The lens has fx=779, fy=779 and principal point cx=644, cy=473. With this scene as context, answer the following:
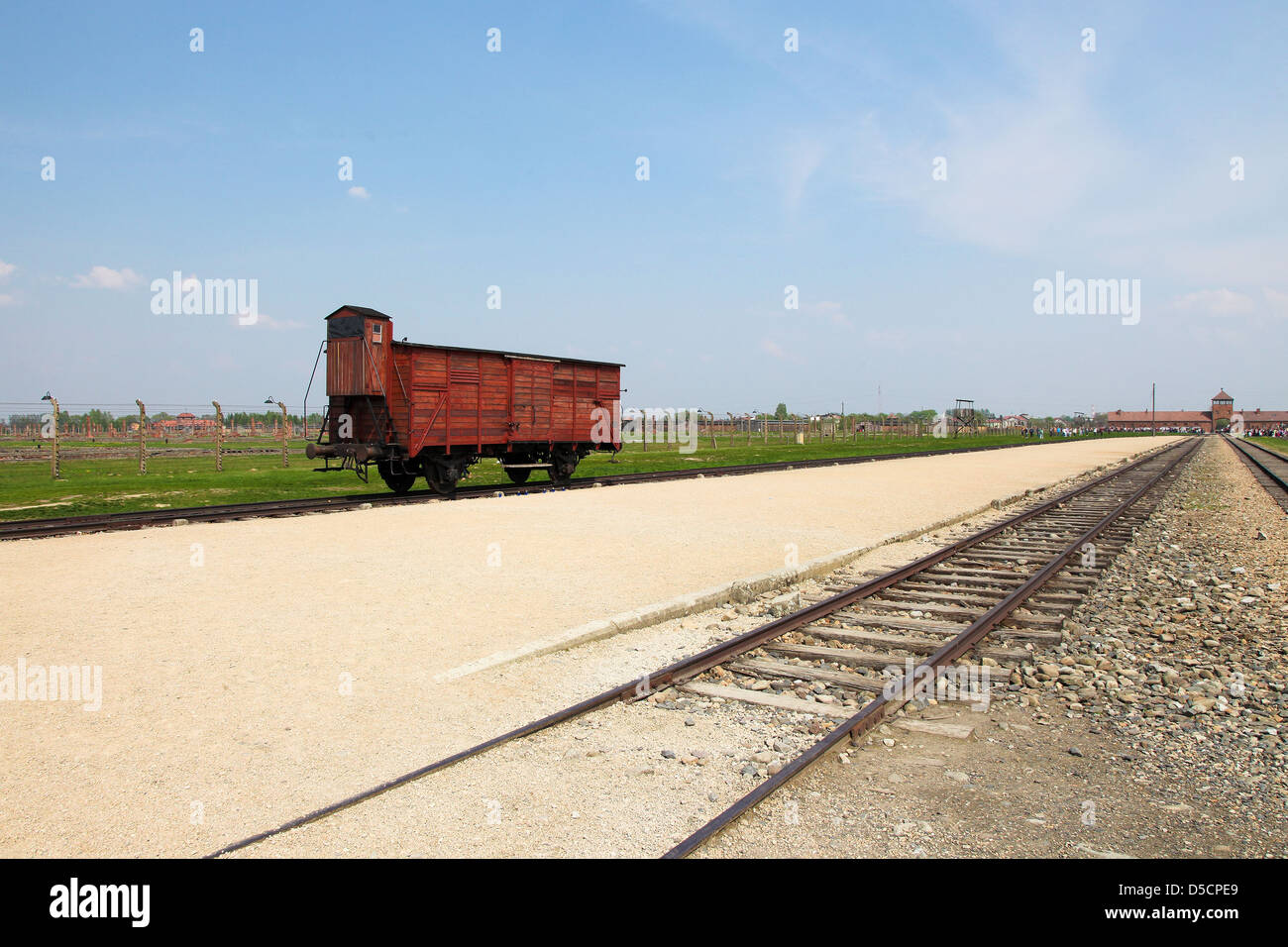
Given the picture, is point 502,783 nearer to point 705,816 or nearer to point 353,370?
point 705,816

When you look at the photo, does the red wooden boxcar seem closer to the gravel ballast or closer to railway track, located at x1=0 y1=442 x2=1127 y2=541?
railway track, located at x1=0 y1=442 x2=1127 y2=541

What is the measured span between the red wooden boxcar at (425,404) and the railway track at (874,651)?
1197cm

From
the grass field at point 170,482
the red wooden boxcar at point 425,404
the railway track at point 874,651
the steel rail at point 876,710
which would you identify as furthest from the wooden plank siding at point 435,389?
the steel rail at point 876,710

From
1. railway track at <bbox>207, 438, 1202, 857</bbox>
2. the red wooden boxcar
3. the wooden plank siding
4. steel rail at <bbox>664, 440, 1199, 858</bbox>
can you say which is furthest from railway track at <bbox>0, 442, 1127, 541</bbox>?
steel rail at <bbox>664, 440, 1199, 858</bbox>

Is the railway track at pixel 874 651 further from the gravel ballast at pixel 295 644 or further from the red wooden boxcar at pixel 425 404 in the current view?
the red wooden boxcar at pixel 425 404

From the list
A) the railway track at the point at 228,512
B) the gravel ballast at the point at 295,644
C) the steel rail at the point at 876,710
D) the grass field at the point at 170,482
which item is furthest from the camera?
the grass field at the point at 170,482

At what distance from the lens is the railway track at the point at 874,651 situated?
4.73 metres

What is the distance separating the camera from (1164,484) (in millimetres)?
26281

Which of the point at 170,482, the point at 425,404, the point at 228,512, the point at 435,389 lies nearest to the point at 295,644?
the point at 228,512

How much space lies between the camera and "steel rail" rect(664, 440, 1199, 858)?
11.8 feet

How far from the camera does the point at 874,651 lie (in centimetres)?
676

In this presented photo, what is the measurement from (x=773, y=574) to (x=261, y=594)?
5.69 m
